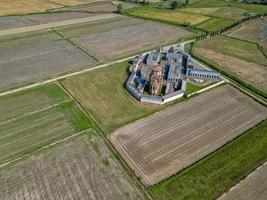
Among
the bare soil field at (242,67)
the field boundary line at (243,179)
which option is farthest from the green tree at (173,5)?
the field boundary line at (243,179)

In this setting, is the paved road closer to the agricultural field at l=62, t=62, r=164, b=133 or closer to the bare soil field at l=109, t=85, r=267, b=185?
the agricultural field at l=62, t=62, r=164, b=133

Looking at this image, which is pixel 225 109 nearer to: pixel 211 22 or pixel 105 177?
pixel 105 177

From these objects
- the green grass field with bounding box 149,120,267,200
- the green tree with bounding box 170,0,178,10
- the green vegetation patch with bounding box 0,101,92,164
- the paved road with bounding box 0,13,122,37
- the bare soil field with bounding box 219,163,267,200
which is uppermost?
the green tree with bounding box 170,0,178,10

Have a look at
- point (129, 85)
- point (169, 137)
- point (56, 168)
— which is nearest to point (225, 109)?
point (169, 137)

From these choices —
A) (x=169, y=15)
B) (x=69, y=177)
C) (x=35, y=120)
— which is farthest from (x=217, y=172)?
(x=169, y=15)

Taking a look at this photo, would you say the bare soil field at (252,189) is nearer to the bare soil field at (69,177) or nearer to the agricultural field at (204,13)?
the bare soil field at (69,177)

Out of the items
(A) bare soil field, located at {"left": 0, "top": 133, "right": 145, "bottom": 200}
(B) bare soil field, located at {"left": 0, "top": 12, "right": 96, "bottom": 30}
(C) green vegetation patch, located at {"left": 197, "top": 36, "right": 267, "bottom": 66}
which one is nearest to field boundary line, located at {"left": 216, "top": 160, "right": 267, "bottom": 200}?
(A) bare soil field, located at {"left": 0, "top": 133, "right": 145, "bottom": 200}
